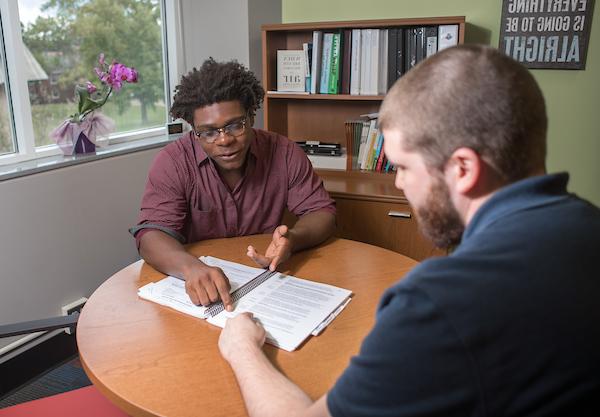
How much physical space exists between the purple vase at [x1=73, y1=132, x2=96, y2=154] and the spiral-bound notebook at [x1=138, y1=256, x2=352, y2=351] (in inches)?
51.2

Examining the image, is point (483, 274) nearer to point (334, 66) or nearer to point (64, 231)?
point (64, 231)

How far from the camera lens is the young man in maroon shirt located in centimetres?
165

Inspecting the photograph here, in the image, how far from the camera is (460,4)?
8.61 feet

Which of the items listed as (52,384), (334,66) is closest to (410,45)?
(334,66)

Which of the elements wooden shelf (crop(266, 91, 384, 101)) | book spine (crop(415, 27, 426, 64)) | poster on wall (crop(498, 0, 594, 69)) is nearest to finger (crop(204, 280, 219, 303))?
wooden shelf (crop(266, 91, 384, 101))

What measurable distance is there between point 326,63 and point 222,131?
121 centimetres

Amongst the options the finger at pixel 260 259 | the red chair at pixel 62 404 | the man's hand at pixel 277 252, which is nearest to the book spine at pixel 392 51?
the man's hand at pixel 277 252

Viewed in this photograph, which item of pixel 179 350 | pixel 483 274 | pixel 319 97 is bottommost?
pixel 179 350

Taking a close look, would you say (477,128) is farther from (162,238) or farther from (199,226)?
(199,226)

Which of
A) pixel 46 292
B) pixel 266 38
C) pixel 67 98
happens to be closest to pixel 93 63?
pixel 67 98

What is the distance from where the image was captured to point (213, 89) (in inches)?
66.9

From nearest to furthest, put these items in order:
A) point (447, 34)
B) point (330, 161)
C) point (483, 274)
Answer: point (483, 274) → point (447, 34) → point (330, 161)

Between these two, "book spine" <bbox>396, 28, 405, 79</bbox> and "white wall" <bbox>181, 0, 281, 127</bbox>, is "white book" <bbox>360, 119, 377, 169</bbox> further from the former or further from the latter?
"white wall" <bbox>181, 0, 281, 127</bbox>

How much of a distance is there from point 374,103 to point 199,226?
1.44 meters
